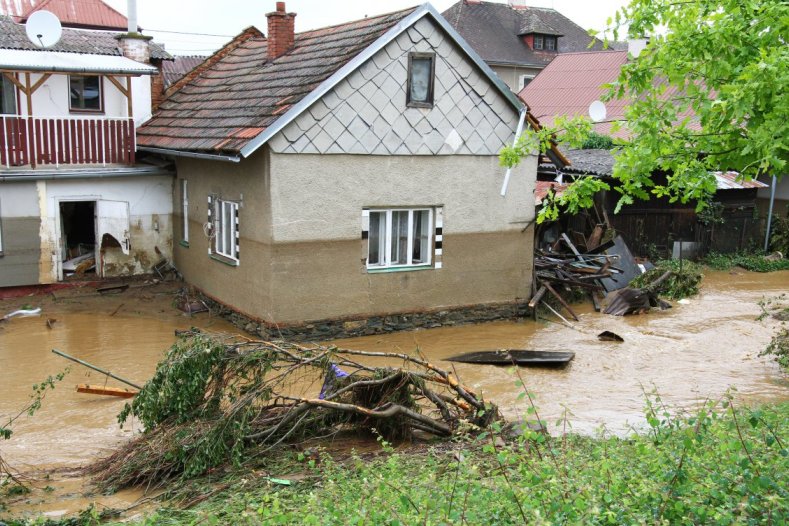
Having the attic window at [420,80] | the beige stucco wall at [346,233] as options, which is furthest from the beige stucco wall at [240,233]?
the attic window at [420,80]

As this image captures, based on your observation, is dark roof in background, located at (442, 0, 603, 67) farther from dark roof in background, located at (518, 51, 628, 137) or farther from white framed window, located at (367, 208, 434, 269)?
white framed window, located at (367, 208, 434, 269)

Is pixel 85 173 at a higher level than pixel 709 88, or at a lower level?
lower

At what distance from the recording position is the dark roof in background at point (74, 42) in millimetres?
17378

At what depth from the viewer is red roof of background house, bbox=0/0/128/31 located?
3778cm

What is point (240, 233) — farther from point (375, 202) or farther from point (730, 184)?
point (730, 184)

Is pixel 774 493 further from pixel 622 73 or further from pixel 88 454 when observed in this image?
pixel 88 454

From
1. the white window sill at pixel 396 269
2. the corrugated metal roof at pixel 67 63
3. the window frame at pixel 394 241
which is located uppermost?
the corrugated metal roof at pixel 67 63

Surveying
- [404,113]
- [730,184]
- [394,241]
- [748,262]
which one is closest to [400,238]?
[394,241]

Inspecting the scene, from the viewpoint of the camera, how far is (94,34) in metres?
20.2

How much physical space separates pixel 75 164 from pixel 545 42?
35.1m

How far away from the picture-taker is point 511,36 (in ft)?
151

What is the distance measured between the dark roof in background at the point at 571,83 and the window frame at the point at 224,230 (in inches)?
758

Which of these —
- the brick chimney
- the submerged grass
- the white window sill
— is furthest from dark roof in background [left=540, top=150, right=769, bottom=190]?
the submerged grass

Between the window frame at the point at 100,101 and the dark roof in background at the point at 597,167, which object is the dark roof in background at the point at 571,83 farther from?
the window frame at the point at 100,101
